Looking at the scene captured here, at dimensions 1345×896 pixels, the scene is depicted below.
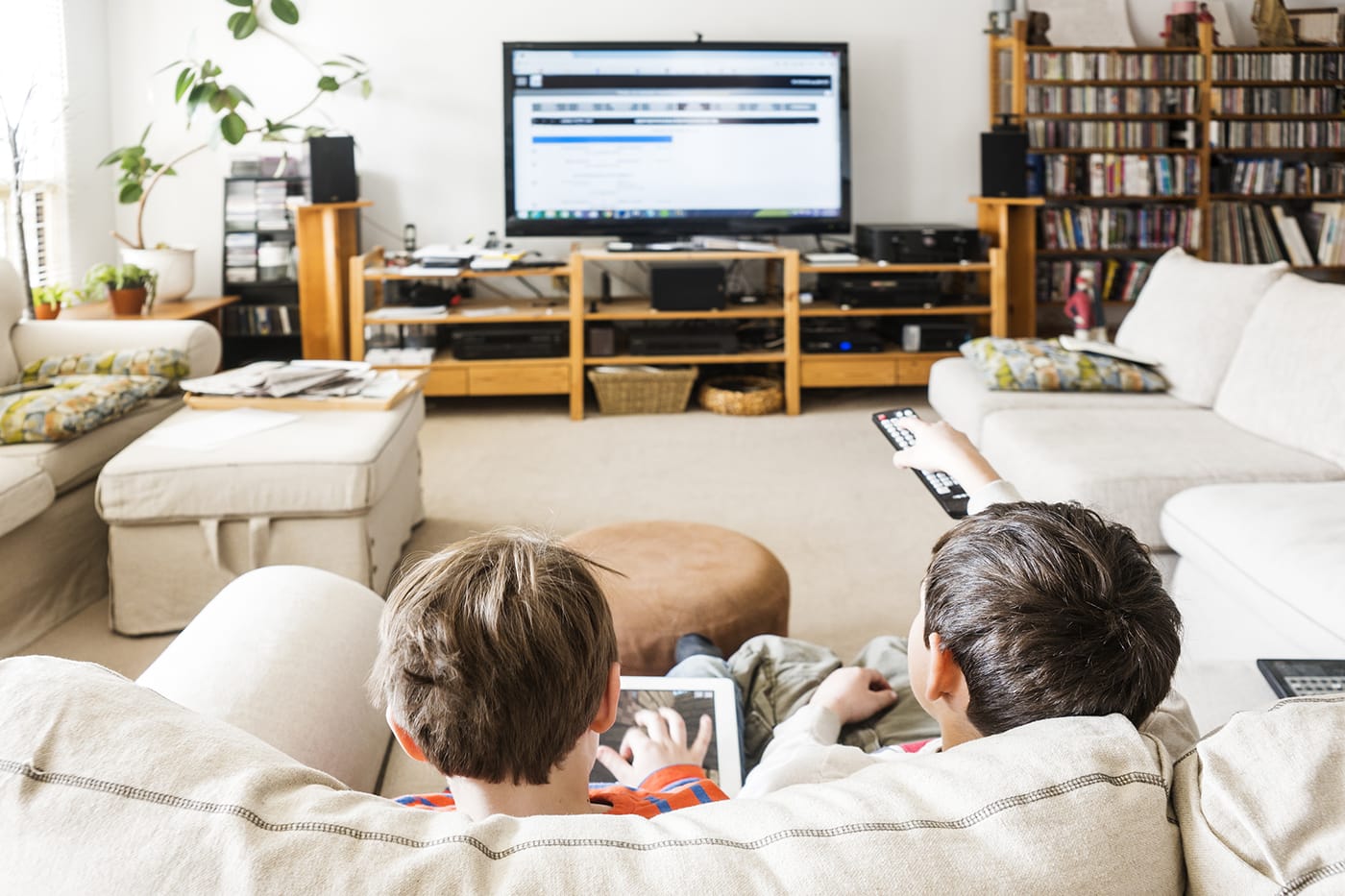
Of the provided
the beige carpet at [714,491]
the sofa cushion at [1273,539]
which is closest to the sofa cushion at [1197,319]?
the beige carpet at [714,491]

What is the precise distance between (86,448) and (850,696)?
214 cm

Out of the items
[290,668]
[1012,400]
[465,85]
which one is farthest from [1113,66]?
[290,668]

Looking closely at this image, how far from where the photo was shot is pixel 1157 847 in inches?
25.3

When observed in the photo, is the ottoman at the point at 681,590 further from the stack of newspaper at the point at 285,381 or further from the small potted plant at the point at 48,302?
the small potted plant at the point at 48,302

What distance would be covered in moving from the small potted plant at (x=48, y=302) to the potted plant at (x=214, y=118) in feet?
1.97

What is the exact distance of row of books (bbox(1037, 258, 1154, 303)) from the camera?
18.7 feet

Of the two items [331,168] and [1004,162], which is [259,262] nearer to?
[331,168]

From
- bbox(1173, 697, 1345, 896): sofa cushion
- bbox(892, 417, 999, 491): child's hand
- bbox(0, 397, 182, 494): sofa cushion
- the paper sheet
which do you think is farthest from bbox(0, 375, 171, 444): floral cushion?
bbox(1173, 697, 1345, 896): sofa cushion

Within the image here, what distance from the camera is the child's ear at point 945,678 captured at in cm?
98

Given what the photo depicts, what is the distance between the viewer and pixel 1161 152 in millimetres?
A: 5758

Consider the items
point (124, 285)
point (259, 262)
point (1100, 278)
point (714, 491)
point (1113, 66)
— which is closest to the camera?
point (714, 491)

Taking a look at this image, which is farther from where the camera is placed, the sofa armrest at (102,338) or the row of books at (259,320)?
the row of books at (259,320)

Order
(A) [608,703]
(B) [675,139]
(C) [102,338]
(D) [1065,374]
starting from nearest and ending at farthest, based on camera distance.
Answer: (A) [608,703], (C) [102,338], (D) [1065,374], (B) [675,139]

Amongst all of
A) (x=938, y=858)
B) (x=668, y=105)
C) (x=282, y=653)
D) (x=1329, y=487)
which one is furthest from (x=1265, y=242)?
(x=938, y=858)
